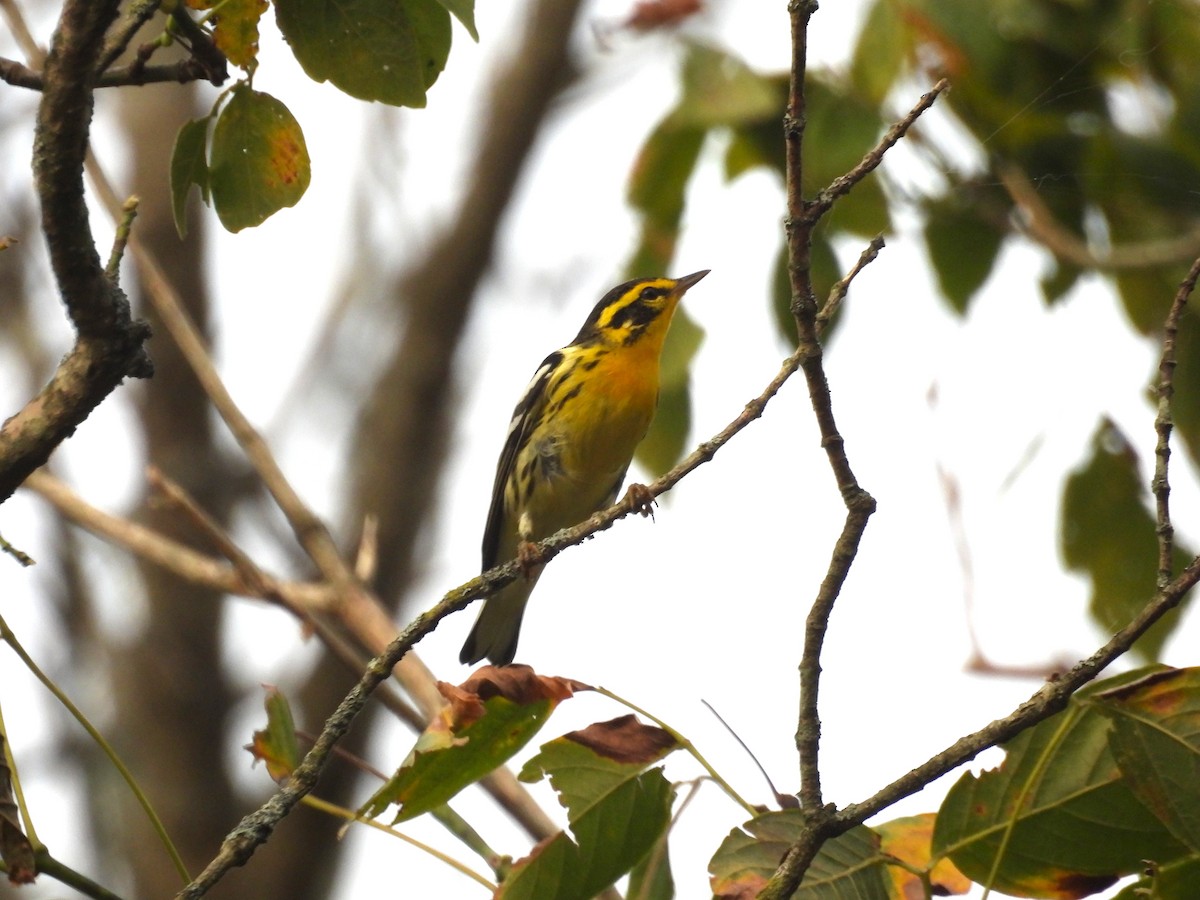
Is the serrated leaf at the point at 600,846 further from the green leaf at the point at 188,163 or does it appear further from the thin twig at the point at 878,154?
the green leaf at the point at 188,163

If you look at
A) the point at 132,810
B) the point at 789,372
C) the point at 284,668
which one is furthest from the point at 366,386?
the point at 789,372

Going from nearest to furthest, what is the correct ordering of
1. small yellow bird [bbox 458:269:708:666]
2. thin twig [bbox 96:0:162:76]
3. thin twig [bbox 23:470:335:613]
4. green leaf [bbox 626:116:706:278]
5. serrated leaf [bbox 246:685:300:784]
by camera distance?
1. thin twig [bbox 96:0:162:76]
2. serrated leaf [bbox 246:685:300:784]
3. thin twig [bbox 23:470:335:613]
4. green leaf [bbox 626:116:706:278]
5. small yellow bird [bbox 458:269:708:666]

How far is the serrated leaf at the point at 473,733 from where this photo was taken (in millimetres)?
1885

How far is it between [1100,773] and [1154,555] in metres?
1.58

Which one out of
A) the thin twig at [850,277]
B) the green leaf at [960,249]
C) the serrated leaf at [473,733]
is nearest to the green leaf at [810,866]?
the serrated leaf at [473,733]

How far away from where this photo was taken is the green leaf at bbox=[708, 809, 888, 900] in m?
1.85

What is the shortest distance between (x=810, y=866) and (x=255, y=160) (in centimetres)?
129

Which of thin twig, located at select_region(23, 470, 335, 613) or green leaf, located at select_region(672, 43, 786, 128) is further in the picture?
green leaf, located at select_region(672, 43, 786, 128)

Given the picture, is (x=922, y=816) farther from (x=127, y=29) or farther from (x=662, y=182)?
(x=662, y=182)

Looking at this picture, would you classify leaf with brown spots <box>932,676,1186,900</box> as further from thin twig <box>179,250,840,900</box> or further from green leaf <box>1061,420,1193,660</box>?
green leaf <box>1061,420,1193,660</box>

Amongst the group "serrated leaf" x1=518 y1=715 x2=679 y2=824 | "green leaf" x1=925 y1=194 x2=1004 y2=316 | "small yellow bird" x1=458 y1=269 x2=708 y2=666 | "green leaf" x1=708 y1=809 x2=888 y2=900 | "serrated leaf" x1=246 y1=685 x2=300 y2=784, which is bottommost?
"green leaf" x1=708 y1=809 x2=888 y2=900

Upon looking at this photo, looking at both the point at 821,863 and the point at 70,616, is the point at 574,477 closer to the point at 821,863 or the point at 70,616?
the point at 821,863

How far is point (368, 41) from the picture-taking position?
187cm

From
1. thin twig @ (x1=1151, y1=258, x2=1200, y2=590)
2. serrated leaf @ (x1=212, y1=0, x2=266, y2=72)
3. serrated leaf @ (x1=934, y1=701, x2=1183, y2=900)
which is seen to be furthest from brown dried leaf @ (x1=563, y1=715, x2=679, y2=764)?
serrated leaf @ (x1=212, y1=0, x2=266, y2=72)
